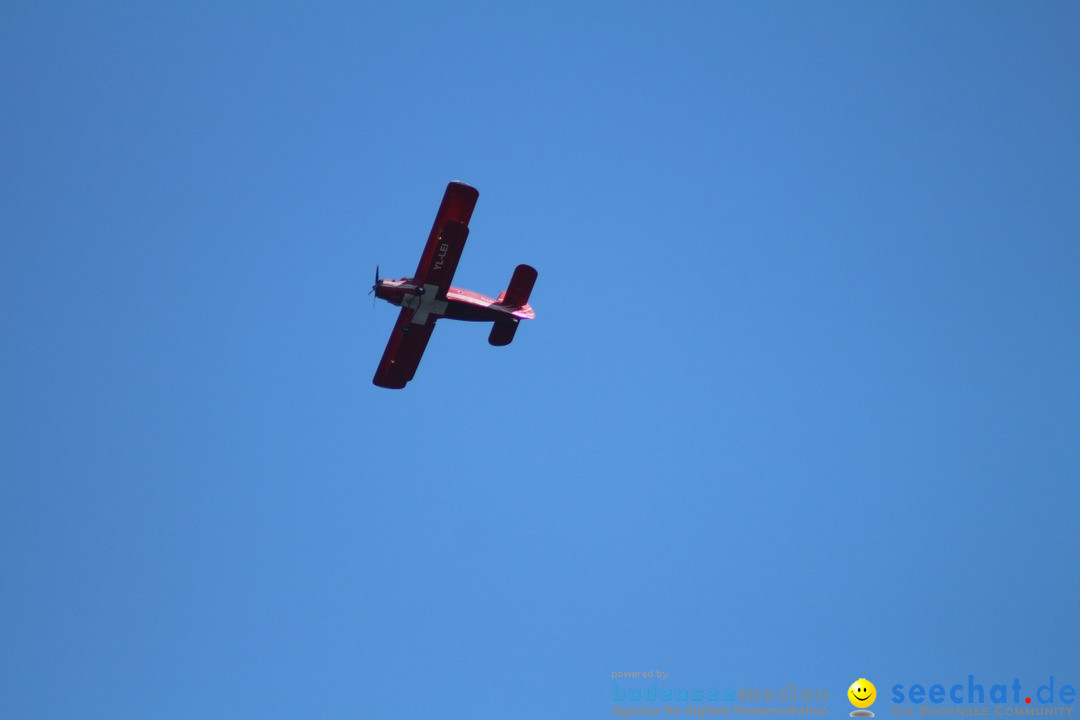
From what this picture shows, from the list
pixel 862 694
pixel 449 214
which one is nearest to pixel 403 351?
pixel 449 214

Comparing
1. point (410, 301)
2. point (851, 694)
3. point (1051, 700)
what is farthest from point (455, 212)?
point (1051, 700)

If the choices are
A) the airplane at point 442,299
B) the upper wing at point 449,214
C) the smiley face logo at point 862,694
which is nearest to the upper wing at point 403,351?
the airplane at point 442,299

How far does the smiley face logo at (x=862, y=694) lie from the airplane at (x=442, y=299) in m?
16.2

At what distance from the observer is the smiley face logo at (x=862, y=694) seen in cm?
3347

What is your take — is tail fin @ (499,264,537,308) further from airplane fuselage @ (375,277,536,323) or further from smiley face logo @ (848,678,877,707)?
smiley face logo @ (848,678,877,707)

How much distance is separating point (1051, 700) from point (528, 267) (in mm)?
21508

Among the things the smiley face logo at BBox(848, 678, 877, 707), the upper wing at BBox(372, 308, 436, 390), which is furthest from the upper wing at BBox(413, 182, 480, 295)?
the smiley face logo at BBox(848, 678, 877, 707)

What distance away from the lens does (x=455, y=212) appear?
31000 mm

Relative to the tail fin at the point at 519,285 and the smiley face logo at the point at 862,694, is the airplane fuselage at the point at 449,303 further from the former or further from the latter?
the smiley face logo at the point at 862,694

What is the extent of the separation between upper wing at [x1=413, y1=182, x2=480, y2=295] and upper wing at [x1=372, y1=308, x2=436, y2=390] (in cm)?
236

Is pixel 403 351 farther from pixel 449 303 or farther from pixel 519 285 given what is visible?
pixel 519 285

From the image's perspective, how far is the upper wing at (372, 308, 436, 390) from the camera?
3328 centimetres

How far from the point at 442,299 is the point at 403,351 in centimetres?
279

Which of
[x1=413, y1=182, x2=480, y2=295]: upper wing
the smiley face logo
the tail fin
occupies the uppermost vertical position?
the tail fin
